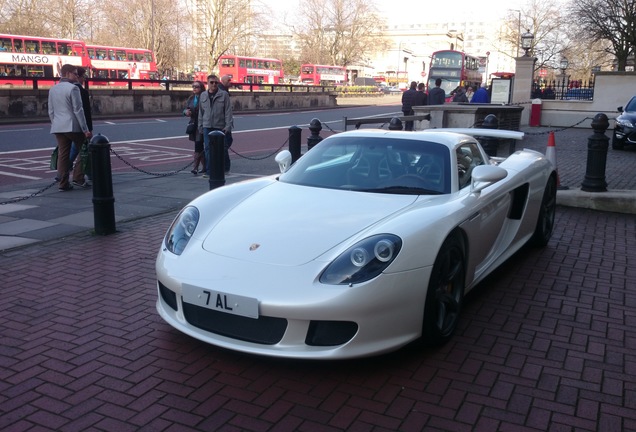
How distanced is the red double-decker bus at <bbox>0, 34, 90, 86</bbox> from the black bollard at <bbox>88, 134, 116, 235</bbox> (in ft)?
97.6

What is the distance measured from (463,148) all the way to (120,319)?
2959 mm

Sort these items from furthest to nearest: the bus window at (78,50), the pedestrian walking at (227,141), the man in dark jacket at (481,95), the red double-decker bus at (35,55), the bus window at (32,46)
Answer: the bus window at (78,50) → the bus window at (32,46) → the red double-decker bus at (35,55) → the man in dark jacket at (481,95) → the pedestrian walking at (227,141)

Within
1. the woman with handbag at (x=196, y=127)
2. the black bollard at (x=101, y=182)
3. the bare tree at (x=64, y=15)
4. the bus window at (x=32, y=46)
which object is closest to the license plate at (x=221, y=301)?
the black bollard at (x=101, y=182)

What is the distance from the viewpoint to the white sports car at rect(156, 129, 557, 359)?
132 inches

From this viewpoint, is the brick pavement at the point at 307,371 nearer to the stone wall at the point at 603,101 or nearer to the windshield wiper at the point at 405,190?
the windshield wiper at the point at 405,190

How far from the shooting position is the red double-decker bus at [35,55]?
113 feet

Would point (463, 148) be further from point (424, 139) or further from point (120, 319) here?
point (120, 319)

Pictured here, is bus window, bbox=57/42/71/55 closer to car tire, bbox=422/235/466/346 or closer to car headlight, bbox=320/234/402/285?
car tire, bbox=422/235/466/346

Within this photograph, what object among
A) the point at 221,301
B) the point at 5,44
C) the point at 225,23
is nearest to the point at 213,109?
the point at 221,301

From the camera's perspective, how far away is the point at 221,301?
3.42 meters

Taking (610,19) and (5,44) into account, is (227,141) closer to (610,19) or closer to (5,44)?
(5,44)

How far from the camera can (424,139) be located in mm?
4828

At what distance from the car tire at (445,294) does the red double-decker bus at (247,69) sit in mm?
50884

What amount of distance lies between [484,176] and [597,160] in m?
5.46
